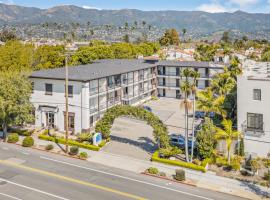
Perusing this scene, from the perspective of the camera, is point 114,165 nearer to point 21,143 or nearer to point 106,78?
point 21,143

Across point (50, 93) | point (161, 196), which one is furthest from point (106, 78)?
point (161, 196)

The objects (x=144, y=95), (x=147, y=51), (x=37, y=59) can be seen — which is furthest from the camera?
(x=147, y=51)

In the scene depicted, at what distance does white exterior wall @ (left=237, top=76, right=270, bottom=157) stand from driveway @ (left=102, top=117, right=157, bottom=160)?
1137 cm

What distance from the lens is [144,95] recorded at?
69.4 meters

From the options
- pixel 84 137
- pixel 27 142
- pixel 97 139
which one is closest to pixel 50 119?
pixel 27 142

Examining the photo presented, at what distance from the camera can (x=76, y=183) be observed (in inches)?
1168

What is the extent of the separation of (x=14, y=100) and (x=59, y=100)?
6.87 metres

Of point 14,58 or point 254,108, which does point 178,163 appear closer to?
point 254,108

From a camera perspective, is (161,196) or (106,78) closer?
(161,196)

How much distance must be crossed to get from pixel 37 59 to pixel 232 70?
45.4 m

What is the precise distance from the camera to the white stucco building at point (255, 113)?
1414 inches

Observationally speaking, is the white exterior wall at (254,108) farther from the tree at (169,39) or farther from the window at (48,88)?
the tree at (169,39)

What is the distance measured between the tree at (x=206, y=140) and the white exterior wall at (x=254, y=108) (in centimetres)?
451

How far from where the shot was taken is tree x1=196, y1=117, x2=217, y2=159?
3506 cm
